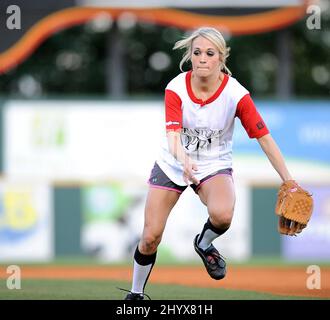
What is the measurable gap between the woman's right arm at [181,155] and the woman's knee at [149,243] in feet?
1.61

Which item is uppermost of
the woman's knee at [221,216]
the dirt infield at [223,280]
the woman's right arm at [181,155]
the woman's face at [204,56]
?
the woman's face at [204,56]

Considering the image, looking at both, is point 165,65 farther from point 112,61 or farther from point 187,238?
point 187,238

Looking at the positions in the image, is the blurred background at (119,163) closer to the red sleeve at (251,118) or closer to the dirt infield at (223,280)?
the dirt infield at (223,280)

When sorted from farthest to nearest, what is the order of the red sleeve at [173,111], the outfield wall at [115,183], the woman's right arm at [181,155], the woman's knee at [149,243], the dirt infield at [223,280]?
the outfield wall at [115,183]
the dirt infield at [223,280]
the woman's knee at [149,243]
the red sleeve at [173,111]
the woman's right arm at [181,155]

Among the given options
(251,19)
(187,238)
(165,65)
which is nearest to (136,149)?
(187,238)

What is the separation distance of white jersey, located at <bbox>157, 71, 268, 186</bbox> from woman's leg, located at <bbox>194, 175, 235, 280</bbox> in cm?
13

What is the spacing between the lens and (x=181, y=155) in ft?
→ 21.3

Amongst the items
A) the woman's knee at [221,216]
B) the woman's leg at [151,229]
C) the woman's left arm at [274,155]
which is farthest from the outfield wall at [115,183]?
the woman's left arm at [274,155]

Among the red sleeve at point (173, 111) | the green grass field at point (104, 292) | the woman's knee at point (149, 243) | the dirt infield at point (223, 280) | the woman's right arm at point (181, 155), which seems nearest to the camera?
the woman's right arm at point (181, 155)

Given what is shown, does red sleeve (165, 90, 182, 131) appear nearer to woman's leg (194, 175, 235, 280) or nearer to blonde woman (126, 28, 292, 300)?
blonde woman (126, 28, 292, 300)

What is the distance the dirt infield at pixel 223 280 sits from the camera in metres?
8.29

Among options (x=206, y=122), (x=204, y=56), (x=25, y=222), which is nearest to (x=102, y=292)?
(x=206, y=122)

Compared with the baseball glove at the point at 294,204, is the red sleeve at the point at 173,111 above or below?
above
